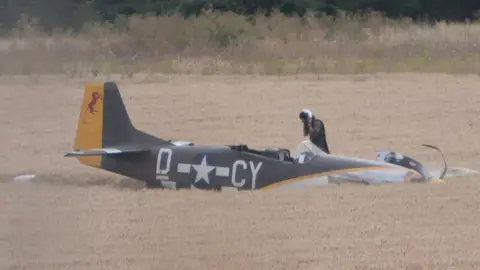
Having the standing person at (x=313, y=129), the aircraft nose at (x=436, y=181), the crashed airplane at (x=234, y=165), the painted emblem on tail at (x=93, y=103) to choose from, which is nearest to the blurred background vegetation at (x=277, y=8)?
the painted emblem on tail at (x=93, y=103)

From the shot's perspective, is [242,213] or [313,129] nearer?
[242,213]

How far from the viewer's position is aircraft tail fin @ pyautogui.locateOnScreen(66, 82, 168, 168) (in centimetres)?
1462

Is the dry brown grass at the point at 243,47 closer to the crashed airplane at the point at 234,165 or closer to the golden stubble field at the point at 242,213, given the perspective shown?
the golden stubble field at the point at 242,213

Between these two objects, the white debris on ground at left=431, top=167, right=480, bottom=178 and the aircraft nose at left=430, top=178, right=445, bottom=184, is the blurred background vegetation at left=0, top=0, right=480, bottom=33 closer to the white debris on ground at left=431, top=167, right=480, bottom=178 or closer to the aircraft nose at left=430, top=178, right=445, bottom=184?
the white debris on ground at left=431, top=167, right=480, bottom=178

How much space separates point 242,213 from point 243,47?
19.8m

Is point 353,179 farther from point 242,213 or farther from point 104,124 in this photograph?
point 104,124

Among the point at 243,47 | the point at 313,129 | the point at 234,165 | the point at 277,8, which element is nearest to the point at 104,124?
the point at 234,165

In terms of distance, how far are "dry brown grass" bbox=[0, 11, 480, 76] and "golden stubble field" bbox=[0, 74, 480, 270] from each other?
11.6ft

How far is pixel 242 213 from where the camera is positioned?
37.0 feet

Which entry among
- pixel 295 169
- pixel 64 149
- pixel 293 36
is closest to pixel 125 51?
pixel 293 36

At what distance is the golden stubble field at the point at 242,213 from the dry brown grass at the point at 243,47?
3.55 m

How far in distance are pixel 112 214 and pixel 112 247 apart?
5.55 ft

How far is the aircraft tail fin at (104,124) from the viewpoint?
14.6 meters

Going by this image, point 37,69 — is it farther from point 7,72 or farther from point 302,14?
point 302,14
